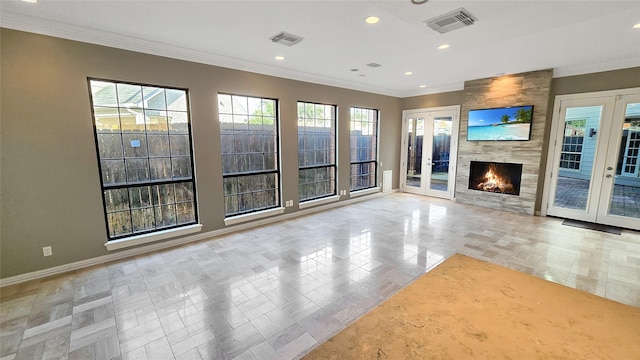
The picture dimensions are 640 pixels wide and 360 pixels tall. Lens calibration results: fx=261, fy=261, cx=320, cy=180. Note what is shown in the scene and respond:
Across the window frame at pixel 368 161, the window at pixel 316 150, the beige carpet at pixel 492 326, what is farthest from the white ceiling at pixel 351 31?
the beige carpet at pixel 492 326

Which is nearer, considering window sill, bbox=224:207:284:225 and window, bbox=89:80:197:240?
window, bbox=89:80:197:240

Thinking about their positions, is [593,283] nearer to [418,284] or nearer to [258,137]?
[418,284]

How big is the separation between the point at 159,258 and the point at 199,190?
44.0 inches

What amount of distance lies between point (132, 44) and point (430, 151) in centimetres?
665

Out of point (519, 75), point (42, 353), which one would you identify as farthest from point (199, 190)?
point (519, 75)

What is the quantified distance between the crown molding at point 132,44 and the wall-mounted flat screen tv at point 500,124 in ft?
12.7

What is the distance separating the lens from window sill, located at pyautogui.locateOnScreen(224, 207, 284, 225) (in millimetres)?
4556

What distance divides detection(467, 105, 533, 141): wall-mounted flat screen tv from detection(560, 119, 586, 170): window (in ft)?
1.94

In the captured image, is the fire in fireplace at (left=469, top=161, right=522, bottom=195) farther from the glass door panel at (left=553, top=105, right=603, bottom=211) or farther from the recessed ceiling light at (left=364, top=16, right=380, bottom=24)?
the recessed ceiling light at (left=364, top=16, right=380, bottom=24)

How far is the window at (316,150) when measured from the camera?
219 inches

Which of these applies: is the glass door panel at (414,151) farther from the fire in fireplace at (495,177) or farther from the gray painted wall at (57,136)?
the gray painted wall at (57,136)

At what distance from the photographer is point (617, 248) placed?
384 cm

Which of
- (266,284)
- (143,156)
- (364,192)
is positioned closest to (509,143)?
(364,192)

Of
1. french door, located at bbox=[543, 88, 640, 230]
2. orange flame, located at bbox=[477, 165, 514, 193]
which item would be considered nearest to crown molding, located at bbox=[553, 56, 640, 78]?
french door, located at bbox=[543, 88, 640, 230]
